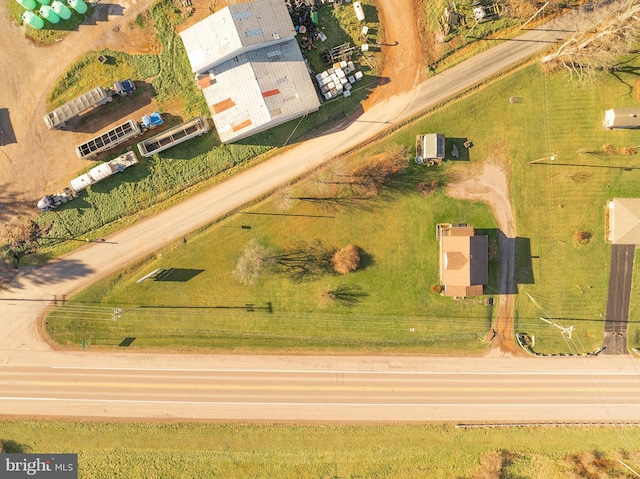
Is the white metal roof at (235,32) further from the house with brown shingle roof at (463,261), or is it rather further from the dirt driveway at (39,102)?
the house with brown shingle roof at (463,261)

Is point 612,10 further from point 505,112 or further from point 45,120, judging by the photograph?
point 45,120

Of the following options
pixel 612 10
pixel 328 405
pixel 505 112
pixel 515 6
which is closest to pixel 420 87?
pixel 505 112

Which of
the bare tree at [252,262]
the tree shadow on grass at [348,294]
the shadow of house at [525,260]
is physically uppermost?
the bare tree at [252,262]

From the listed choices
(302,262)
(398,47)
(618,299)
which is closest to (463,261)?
(302,262)

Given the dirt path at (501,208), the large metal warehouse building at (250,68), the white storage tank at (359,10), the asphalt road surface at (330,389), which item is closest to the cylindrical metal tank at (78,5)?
the large metal warehouse building at (250,68)

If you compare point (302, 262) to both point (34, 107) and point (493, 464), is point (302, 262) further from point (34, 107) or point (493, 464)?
point (34, 107)

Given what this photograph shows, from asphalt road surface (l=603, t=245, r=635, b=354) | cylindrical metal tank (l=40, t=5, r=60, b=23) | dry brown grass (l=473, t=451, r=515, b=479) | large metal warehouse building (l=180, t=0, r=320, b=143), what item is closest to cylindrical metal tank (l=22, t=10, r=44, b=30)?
cylindrical metal tank (l=40, t=5, r=60, b=23)
